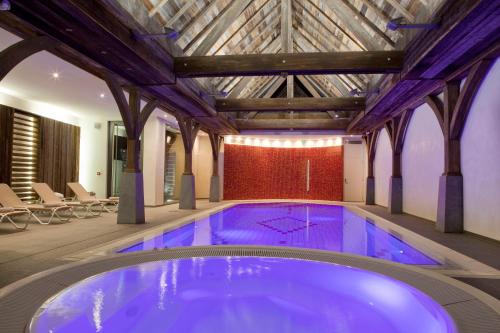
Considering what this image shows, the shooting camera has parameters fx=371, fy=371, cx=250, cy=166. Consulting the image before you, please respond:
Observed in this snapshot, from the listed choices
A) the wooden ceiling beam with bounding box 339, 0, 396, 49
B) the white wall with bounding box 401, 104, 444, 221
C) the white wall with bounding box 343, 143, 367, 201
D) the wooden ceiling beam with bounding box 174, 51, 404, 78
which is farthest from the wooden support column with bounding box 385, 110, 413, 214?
the white wall with bounding box 343, 143, 367, 201

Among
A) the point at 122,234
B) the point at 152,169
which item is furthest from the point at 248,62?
the point at 152,169

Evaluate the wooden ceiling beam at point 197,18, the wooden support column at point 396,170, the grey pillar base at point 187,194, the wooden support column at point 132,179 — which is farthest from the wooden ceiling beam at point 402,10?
the grey pillar base at point 187,194

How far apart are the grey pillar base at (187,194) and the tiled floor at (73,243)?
11.1 ft

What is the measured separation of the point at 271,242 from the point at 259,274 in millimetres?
1927

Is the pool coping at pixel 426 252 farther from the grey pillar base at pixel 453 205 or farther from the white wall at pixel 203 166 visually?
the white wall at pixel 203 166

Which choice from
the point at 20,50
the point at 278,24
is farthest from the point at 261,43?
the point at 20,50

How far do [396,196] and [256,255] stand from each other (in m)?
8.07

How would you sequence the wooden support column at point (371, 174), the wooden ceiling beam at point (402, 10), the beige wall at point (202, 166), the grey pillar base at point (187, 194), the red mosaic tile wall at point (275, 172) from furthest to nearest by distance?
the red mosaic tile wall at point (275, 172)
the beige wall at point (202, 166)
the wooden support column at point (371, 174)
the grey pillar base at point (187, 194)
the wooden ceiling beam at point (402, 10)

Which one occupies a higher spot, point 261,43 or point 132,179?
point 261,43

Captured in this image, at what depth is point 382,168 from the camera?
47.9ft

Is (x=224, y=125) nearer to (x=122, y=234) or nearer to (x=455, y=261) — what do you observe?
(x=122, y=234)

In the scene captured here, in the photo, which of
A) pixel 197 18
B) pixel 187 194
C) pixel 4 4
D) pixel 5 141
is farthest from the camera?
pixel 187 194

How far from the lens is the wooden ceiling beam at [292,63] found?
6.98 meters

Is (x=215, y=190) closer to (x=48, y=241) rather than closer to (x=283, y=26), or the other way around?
(x=283, y=26)
